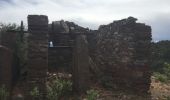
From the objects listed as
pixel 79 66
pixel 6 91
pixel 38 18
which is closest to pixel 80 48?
pixel 79 66

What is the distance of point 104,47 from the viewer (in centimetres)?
1432

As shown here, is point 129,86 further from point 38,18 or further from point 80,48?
point 38,18

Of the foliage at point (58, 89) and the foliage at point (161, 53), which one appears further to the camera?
the foliage at point (161, 53)

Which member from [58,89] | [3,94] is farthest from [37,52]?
[3,94]

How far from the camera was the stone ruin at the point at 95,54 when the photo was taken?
11.8 metres

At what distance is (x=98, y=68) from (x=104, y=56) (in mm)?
487

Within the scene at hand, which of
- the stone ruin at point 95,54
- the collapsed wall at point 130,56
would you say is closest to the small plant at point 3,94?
the stone ruin at point 95,54

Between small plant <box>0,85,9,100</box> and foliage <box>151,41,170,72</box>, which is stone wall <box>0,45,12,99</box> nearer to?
small plant <box>0,85,9,100</box>

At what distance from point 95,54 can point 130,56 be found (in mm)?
2108

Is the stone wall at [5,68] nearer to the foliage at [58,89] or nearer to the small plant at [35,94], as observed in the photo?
the small plant at [35,94]

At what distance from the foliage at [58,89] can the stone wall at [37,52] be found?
29 cm

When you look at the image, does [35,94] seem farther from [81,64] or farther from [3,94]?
[81,64]

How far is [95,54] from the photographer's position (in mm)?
14859

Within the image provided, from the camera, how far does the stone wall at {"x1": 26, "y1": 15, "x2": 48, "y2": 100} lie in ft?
38.2
